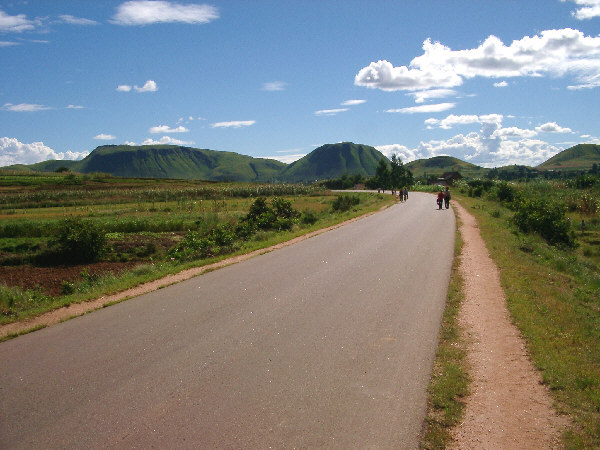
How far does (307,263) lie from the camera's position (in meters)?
14.3

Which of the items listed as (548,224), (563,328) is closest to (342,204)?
(548,224)

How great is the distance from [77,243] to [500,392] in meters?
23.3

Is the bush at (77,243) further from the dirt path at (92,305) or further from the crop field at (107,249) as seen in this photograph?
the dirt path at (92,305)

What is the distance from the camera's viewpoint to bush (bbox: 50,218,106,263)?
2427cm

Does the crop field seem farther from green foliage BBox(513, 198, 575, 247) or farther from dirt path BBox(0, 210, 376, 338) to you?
green foliage BBox(513, 198, 575, 247)

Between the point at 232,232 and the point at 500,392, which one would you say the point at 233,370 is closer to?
the point at 500,392

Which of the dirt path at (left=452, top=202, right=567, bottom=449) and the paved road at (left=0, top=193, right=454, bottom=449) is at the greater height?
the paved road at (left=0, top=193, right=454, bottom=449)

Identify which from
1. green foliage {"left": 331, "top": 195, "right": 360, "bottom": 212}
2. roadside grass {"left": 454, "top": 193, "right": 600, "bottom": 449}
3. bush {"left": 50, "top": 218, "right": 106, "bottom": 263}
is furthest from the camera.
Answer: green foliage {"left": 331, "top": 195, "right": 360, "bottom": 212}

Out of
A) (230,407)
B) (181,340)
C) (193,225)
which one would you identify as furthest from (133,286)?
(193,225)

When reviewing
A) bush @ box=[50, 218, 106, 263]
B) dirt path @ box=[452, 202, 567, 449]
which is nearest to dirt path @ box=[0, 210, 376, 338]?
dirt path @ box=[452, 202, 567, 449]

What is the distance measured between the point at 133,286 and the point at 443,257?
9.61 m

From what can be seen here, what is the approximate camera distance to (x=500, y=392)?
5648 mm

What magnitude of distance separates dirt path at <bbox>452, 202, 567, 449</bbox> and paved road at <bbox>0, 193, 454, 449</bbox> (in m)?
0.58

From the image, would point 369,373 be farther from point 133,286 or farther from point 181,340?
point 133,286
